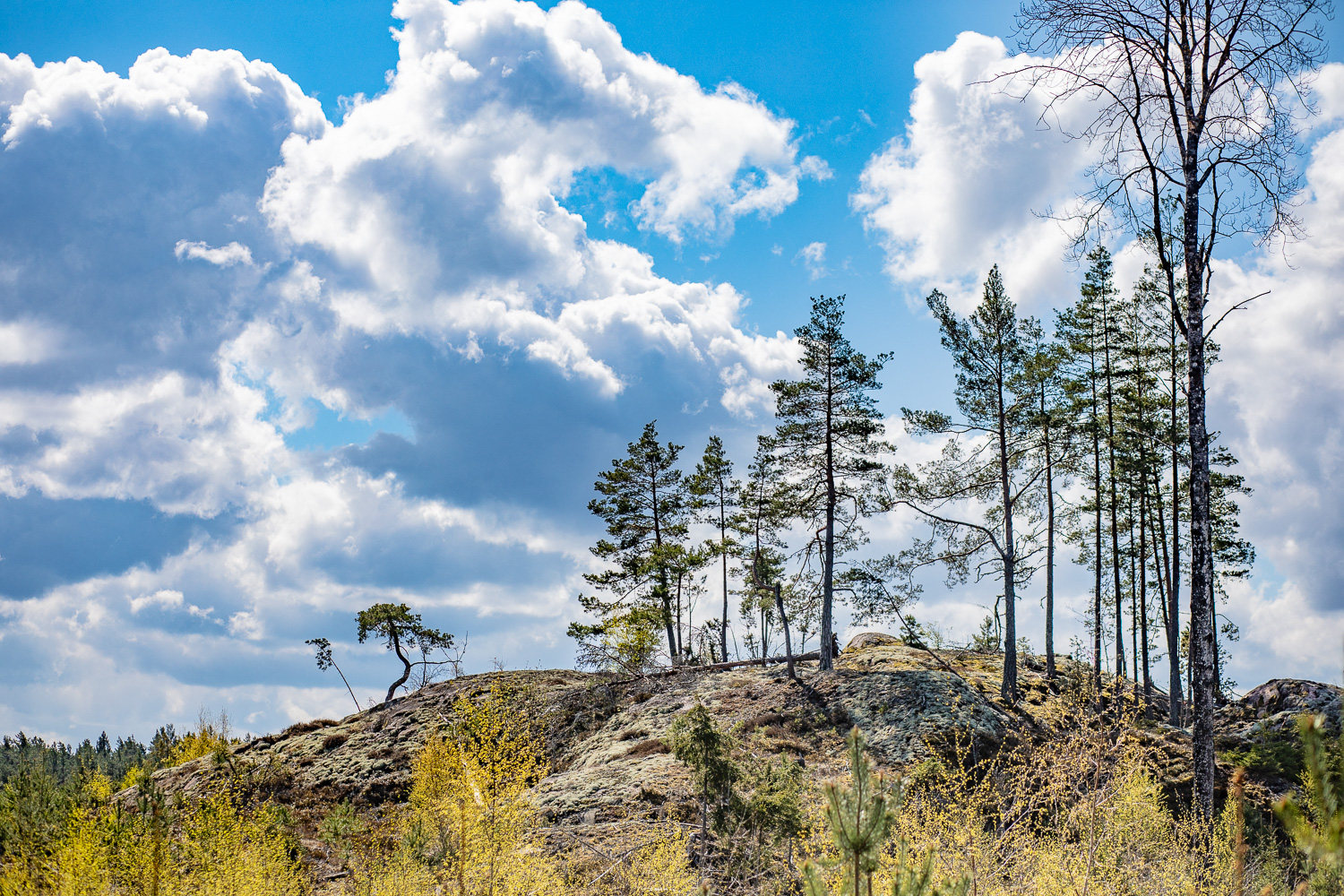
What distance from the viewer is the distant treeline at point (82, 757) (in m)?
12.4

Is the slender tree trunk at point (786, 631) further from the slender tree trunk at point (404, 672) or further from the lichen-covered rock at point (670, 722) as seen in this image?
the slender tree trunk at point (404, 672)

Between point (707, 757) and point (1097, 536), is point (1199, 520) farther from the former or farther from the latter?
point (1097, 536)

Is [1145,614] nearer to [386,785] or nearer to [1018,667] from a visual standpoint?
[1018,667]

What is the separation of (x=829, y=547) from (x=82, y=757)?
727 inches

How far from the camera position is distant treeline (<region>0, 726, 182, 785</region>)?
1238 cm

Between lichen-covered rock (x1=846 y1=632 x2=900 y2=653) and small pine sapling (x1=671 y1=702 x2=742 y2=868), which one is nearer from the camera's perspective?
small pine sapling (x1=671 y1=702 x2=742 y2=868)

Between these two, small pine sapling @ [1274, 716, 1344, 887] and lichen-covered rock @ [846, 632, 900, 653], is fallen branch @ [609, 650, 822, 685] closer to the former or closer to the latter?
lichen-covered rock @ [846, 632, 900, 653]

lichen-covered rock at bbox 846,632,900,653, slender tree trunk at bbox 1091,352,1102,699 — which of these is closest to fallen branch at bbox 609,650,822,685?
lichen-covered rock at bbox 846,632,900,653

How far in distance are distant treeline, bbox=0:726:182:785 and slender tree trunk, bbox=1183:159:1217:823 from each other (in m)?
17.3

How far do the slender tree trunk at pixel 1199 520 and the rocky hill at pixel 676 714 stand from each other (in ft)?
5.63

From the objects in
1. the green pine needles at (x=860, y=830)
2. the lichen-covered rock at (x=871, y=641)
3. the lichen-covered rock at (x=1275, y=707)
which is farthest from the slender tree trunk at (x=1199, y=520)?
the lichen-covered rock at (x=871, y=641)

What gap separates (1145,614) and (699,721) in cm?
2255

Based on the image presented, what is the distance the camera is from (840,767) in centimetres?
1549

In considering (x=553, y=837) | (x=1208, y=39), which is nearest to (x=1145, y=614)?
(x=1208, y=39)
